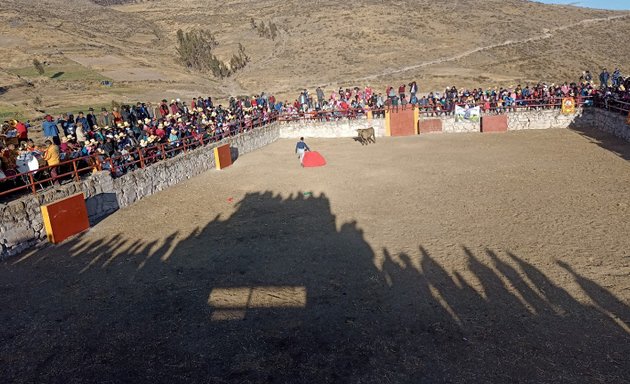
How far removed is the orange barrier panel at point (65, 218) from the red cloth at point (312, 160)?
9.39 metres

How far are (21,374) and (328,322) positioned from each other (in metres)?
4.59

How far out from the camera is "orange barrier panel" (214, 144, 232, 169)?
63.7ft

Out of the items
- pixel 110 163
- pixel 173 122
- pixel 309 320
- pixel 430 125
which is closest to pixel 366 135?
pixel 430 125

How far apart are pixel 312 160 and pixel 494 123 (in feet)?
41.1

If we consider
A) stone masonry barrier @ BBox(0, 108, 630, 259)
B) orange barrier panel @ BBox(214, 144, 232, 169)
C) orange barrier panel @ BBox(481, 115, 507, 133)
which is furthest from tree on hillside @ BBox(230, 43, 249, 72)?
orange barrier panel @ BBox(214, 144, 232, 169)

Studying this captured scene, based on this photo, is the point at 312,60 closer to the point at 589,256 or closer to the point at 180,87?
the point at 180,87

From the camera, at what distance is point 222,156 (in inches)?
777

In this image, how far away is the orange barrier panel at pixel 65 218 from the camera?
11121 millimetres

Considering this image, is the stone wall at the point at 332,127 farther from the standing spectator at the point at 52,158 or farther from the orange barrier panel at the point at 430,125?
the standing spectator at the point at 52,158

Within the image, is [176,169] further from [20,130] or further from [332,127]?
[332,127]

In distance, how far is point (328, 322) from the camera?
7.20 m

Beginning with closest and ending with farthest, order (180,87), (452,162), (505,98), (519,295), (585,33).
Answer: (519,295) < (452,162) < (505,98) < (180,87) < (585,33)

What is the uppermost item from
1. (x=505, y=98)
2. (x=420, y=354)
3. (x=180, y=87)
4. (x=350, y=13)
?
(x=350, y=13)

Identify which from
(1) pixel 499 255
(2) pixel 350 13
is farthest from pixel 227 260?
(2) pixel 350 13
